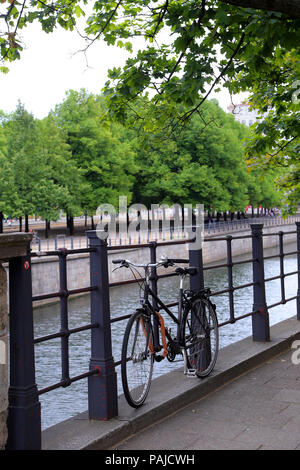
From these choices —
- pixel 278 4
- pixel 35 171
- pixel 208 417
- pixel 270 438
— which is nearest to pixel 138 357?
pixel 208 417

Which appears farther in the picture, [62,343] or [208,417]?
[208,417]

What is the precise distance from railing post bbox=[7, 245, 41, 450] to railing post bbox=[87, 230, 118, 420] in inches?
27.6

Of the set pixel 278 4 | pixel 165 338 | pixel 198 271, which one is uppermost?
pixel 278 4

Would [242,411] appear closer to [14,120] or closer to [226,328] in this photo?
[226,328]

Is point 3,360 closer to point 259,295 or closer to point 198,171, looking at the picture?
point 259,295

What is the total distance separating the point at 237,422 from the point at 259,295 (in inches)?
110

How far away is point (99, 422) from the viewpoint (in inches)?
158

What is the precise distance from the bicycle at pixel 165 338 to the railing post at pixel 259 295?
1.32 m

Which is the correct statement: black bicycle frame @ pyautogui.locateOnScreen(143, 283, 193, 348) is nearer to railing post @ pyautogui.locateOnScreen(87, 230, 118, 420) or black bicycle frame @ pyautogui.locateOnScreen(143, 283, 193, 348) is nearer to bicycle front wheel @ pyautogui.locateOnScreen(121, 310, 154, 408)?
bicycle front wheel @ pyautogui.locateOnScreen(121, 310, 154, 408)

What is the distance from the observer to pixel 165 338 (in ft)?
14.9

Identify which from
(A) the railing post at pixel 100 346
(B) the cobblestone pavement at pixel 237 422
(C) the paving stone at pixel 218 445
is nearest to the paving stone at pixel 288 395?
(B) the cobblestone pavement at pixel 237 422

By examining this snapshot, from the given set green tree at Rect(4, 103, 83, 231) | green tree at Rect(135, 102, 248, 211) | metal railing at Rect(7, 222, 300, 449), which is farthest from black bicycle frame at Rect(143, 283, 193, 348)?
green tree at Rect(135, 102, 248, 211)

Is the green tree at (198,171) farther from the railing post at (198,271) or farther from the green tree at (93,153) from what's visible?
the railing post at (198,271)

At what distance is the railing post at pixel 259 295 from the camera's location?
6.62 meters
